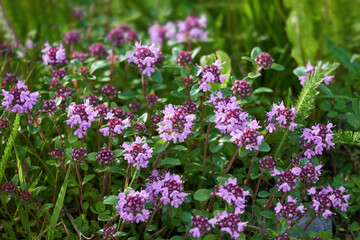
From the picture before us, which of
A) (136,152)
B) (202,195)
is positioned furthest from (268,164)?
(136,152)

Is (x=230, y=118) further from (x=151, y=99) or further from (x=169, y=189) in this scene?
(x=151, y=99)

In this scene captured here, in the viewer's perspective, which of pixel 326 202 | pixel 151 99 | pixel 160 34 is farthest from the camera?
pixel 160 34

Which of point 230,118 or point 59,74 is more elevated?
point 59,74

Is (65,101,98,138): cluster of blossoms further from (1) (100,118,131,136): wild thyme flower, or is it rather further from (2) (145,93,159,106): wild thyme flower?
(2) (145,93,159,106): wild thyme flower

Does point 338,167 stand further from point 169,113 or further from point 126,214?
point 126,214

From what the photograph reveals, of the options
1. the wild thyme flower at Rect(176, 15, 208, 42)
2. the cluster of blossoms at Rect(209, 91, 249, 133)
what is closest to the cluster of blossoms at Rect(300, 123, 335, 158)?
the cluster of blossoms at Rect(209, 91, 249, 133)

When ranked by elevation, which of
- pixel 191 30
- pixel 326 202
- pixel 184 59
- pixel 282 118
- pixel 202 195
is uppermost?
pixel 191 30

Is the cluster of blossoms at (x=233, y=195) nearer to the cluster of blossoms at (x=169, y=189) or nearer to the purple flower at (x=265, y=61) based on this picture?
the cluster of blossoms at (x=169, y=189)

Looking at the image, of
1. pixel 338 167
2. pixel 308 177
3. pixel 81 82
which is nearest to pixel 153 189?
pixel 308 177
